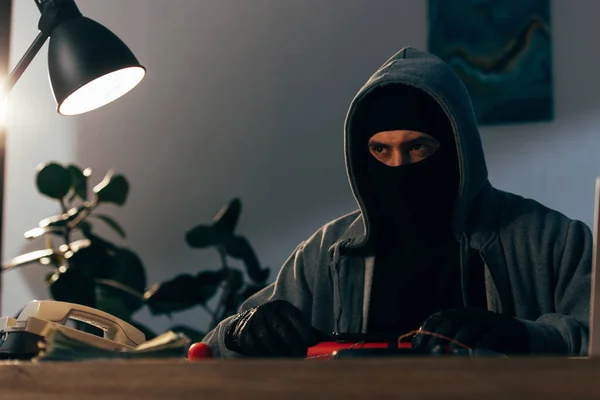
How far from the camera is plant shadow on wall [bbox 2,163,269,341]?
244cm

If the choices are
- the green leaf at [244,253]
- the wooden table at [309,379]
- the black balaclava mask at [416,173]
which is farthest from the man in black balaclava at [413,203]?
the green leaf at [244,253]

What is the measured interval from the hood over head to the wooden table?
38.5 inches

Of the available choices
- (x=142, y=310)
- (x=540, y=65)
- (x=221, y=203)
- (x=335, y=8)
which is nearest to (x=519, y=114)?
(x=540, y=65)

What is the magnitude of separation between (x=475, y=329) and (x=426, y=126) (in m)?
0.60

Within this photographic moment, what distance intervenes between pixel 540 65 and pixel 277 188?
97cm

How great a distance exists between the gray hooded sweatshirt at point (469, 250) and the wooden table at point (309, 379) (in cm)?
73

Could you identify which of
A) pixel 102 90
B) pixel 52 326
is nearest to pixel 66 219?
pixel 102 90

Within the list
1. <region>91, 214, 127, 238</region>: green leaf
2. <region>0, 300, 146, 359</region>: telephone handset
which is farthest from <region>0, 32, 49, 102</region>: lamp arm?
<region>91, 214, 127, 238</region>: green leaf

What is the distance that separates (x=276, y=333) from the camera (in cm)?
104

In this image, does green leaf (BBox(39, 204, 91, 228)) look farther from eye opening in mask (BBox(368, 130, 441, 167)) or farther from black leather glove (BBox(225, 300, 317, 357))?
black leather glove (BBox(225, 300, 317, 357))

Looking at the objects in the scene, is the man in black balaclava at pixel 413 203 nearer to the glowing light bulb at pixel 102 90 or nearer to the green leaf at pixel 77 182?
the glowing light bulb at pixel 102 90

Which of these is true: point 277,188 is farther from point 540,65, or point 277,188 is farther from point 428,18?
point 540,65

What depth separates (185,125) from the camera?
286 cm

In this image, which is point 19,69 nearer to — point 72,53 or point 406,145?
point 72,53
